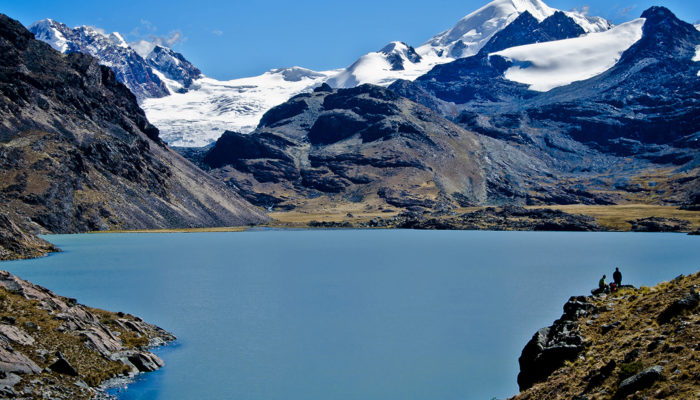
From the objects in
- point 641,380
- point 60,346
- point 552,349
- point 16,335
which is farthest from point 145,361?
point 641,380

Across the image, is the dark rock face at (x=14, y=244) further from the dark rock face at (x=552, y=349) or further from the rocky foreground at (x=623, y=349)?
the rocky foreground at (x=623, y=349)

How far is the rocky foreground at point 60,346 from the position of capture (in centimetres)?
3684

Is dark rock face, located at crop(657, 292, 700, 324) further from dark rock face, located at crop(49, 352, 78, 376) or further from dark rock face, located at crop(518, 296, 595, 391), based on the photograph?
dark rock face, located at crop(49, 352, 78, 376)

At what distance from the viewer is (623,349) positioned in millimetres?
29344

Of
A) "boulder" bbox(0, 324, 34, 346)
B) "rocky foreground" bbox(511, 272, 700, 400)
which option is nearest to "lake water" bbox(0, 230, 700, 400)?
"boulder" bbox(0, 324, 34, 346)

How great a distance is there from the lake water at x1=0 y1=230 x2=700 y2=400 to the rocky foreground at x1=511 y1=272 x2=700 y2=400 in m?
9.35

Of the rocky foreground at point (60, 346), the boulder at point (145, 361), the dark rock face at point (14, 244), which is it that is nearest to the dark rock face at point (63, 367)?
the rocky foreground at point (60, 346)

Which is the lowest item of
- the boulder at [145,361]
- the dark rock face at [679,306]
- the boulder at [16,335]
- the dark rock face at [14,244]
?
the dark rock face at [14,244]

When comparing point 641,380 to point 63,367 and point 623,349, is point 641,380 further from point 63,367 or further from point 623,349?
point 63,367

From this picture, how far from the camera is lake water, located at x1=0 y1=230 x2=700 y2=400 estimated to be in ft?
150

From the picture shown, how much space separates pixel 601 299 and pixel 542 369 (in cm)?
943

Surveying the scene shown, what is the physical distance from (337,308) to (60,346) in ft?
135

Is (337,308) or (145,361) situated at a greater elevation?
(337,308)

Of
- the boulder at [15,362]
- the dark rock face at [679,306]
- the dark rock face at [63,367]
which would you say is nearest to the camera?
the dark rock face at [679,306]
